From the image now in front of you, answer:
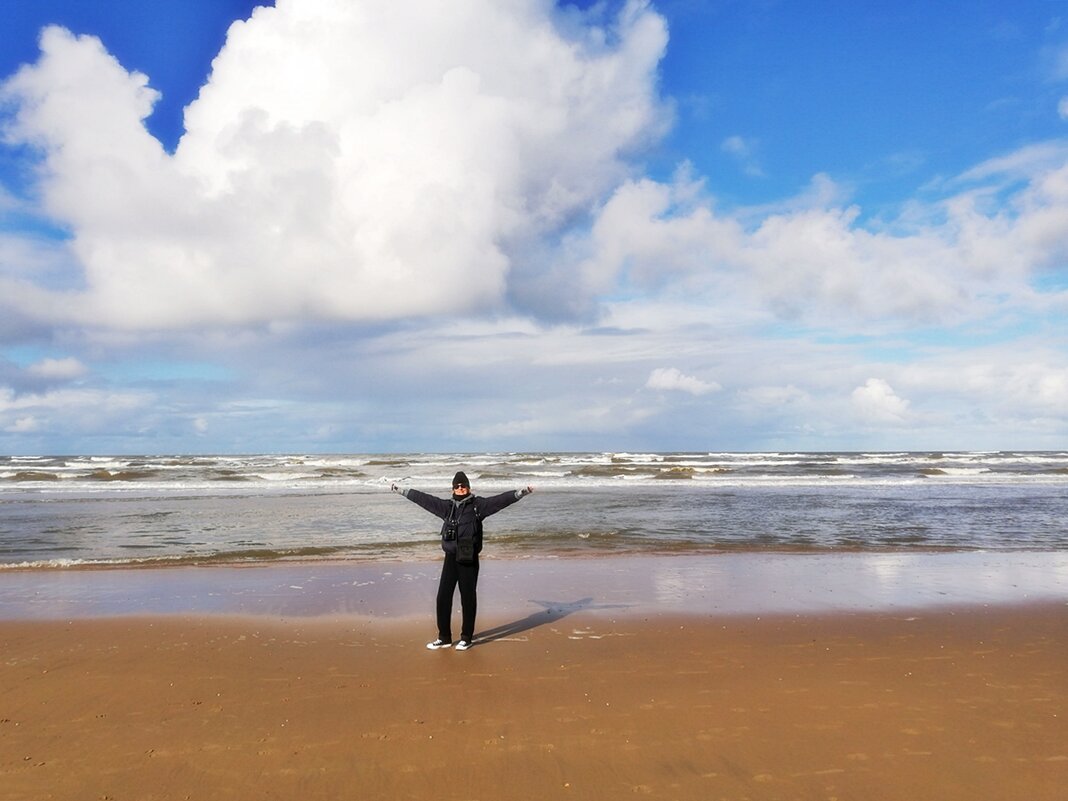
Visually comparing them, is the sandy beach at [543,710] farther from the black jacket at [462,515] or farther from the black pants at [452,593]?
the black jacket at [462,515]

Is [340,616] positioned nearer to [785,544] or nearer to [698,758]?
[698,758]

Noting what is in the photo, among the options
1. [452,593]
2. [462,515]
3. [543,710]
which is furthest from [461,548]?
[543,710]

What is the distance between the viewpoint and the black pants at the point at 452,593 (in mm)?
7691

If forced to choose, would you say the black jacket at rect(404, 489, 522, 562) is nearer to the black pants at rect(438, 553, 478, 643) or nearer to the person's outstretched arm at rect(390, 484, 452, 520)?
the person's outstretched arm at rect(390, 484, 452, 520)

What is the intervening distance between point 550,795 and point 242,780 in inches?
81.5

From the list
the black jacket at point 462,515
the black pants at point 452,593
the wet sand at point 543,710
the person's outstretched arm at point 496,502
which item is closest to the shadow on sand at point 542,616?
the wet sand at point 543,710

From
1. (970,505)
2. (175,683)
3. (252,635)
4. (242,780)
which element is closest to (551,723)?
(242,780)

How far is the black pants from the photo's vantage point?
25.2 feet

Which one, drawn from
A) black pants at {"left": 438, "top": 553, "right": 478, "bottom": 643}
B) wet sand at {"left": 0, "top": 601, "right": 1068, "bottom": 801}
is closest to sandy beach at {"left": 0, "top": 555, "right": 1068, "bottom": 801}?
wet sand at {"left": 0, "top": 601, "right": 1068, "bottom": 801}

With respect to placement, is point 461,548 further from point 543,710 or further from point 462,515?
point 543,710

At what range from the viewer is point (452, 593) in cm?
781

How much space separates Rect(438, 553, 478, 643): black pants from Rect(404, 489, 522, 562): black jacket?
0.46ft

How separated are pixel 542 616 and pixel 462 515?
7.47ft

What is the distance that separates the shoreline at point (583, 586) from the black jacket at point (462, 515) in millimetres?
2043
